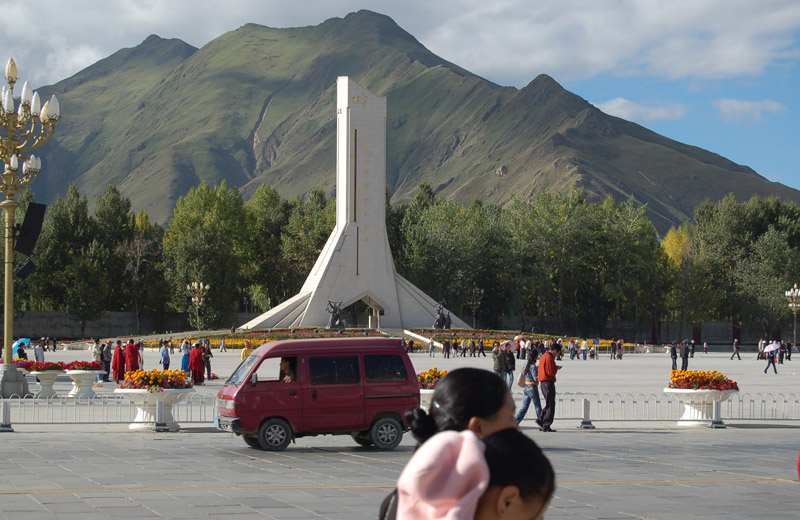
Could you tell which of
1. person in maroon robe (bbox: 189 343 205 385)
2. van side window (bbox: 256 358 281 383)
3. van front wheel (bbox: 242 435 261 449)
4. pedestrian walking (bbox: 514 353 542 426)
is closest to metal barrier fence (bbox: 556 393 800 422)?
pedestrian walking (bbox: 514 353 542 426)

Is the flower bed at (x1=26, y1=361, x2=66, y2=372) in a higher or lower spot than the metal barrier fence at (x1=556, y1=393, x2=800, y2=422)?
higher

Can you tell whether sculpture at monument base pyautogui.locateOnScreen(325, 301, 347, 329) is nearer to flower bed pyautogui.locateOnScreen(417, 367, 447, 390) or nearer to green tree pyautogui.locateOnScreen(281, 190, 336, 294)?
green tree pyautogui.locateOnScreen(281, 190, 336, 294)

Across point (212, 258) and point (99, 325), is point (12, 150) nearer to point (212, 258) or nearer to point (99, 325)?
point (212, 258)

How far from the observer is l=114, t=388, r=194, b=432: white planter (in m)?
15.5

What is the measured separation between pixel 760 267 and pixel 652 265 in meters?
8.11

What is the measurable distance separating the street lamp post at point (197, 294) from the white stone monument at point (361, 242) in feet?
14.2

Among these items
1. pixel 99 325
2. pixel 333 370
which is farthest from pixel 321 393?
pixel 99 325

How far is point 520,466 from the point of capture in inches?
103

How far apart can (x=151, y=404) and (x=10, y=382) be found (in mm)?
5912

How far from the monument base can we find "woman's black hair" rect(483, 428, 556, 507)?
19083 millimetres

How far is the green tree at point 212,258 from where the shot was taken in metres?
67.7

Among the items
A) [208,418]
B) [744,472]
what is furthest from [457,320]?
[744,472]

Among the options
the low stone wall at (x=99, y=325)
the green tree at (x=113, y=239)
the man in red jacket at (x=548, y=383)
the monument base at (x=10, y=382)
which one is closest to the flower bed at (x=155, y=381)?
the monument base at (x=10, y=382)

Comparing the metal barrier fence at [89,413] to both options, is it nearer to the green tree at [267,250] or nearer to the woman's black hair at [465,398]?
the woman's black hair at [465,398]
